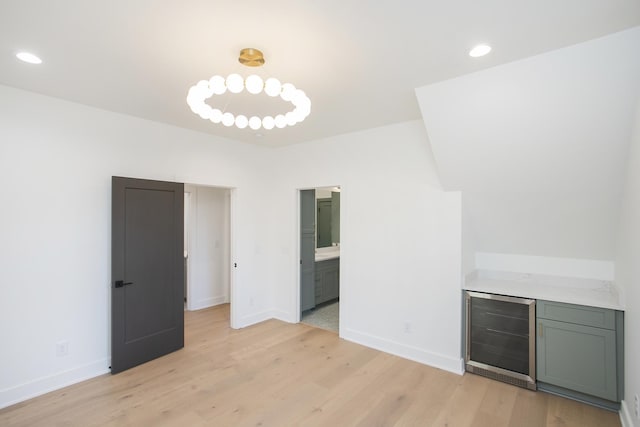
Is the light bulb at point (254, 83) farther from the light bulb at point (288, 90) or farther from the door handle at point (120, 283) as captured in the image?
the door handle at point (120, 283)

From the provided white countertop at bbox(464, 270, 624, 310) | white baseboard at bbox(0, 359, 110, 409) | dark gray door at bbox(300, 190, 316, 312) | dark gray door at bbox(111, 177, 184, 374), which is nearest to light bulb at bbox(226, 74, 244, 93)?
dark gray door at bbox(111, 177, 184, 374)

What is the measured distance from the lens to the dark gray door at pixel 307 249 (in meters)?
5.00

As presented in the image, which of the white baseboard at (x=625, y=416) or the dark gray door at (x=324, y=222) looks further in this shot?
the dark gray door at (x=324, y=222)

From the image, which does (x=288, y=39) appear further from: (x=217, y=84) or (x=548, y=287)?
(x=548, y=287)

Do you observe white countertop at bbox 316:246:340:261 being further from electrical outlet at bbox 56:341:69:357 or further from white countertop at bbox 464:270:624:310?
electrical outlet at bbox 56:341:69:357

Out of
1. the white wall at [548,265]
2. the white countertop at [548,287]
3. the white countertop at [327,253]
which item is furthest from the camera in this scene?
the white countertop at [327,253]

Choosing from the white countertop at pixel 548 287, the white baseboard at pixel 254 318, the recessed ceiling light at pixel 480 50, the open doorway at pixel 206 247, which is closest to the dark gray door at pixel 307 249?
the white baseboard at pixel 254 318

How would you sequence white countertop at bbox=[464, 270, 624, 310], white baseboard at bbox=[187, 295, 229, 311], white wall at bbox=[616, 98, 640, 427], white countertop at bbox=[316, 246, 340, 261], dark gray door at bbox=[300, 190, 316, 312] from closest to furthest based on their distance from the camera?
white wall at bbox=[616, 98, 640, 427]
white countertop at bbox=[464, 270, 624, 310]
dark gray door at bbox=[300, 190, 316, 312]
white baseboard at bbox=[187, 295, 229, 311]
white countertop at bbox=[316, 246, 340, 261]

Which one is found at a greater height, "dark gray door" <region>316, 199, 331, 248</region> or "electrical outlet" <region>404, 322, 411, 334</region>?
"dark gray door" <region>316, 199, 331, 248</region>

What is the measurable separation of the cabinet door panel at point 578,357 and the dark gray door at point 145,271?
4008mm

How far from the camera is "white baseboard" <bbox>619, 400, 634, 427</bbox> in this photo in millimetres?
2312

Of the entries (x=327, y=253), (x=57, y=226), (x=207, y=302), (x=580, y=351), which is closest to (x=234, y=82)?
(x=57, y=226)

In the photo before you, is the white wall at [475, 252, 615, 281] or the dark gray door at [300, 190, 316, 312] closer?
the white wall at [475, 252, 615, 281]

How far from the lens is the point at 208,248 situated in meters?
5.69
